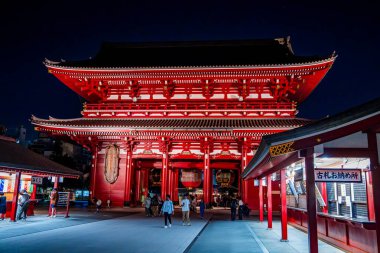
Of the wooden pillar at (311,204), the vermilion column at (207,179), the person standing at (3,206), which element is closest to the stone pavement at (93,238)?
the person standing at (3,206)

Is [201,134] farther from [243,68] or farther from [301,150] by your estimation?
[301,150]

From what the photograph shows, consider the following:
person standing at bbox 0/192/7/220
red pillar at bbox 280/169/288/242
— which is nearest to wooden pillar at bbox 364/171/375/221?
red pillar at bbox 280/169/288/242

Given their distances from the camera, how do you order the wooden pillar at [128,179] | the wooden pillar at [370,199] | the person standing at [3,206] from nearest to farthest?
the wooden pillar at [370,199]
the person standing at [3,206]
the wooden pillar at [128,179]

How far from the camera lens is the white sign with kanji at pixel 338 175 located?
6.92 meters

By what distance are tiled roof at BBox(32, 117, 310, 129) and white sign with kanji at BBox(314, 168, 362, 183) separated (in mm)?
14439

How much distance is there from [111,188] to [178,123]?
7164 millimetres

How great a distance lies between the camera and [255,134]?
874 inches

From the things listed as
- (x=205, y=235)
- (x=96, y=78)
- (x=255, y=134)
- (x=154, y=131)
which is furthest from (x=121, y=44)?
(x=205, y=235)

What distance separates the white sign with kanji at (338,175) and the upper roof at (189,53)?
19.1 m

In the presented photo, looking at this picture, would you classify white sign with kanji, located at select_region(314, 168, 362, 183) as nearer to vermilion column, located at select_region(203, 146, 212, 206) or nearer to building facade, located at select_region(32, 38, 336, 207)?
building facade, located at select_region(32, 38, 336, 207)

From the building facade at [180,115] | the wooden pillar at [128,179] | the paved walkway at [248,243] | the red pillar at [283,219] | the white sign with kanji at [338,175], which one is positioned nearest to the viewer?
the white sign with kanji at [338,175]

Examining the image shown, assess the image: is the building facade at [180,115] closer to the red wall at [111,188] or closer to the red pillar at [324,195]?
the red wall at [111,188]

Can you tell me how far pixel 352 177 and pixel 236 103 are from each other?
18.0m

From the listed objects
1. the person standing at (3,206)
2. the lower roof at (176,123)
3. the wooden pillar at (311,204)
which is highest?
the lower roof at (176,123)
